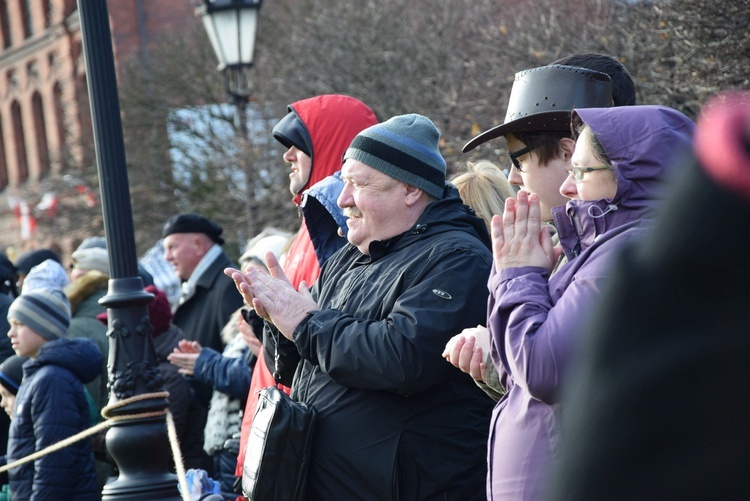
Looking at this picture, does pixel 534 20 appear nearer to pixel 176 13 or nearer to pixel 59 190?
pixel 59 190

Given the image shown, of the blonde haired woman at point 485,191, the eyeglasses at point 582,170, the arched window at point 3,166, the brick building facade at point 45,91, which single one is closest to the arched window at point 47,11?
the brick building facade at point 45,91

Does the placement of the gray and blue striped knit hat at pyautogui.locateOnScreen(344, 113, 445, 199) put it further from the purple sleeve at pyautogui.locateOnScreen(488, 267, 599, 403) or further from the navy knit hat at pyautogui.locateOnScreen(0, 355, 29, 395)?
the navy knit hat at pyautogui.locateOnScreen(0, 355, 29, 395)

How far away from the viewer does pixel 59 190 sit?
77.6 ft

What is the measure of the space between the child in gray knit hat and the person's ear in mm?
3421

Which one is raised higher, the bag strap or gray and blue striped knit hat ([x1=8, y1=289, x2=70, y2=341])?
the bag strap

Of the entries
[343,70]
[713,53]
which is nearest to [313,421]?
[713,53]

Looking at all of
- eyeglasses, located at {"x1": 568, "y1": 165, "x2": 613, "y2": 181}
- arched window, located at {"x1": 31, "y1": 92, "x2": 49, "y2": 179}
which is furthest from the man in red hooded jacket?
arched window, located at {"x1": 31, "y1": 92, "x2": 49, "y2": 179}

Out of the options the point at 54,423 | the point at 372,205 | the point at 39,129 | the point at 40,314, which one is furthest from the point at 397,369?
the point at 39,129

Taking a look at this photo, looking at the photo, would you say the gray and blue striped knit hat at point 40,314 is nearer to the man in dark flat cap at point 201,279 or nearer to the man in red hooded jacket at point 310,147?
the man in dark flat cap at point 201,279

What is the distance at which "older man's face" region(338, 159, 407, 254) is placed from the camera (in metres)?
4.17

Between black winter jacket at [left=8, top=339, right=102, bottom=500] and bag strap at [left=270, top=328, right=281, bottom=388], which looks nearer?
bag strap at [left=270, top=328, right=281, bottom=388]

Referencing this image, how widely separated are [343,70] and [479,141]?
10931 mm

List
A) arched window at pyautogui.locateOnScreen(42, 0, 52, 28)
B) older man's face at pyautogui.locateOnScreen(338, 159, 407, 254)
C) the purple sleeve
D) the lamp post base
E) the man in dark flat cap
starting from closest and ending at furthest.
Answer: the purple sleeve → older man's face at pyautogui.locateOnScreen(338, 159, 407, 254) → the lamp post base → the man in dark flat cap → arched window at pyautogui.locateOnScreen(42, 0, 52, 28)

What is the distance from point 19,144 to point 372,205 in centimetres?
3984
